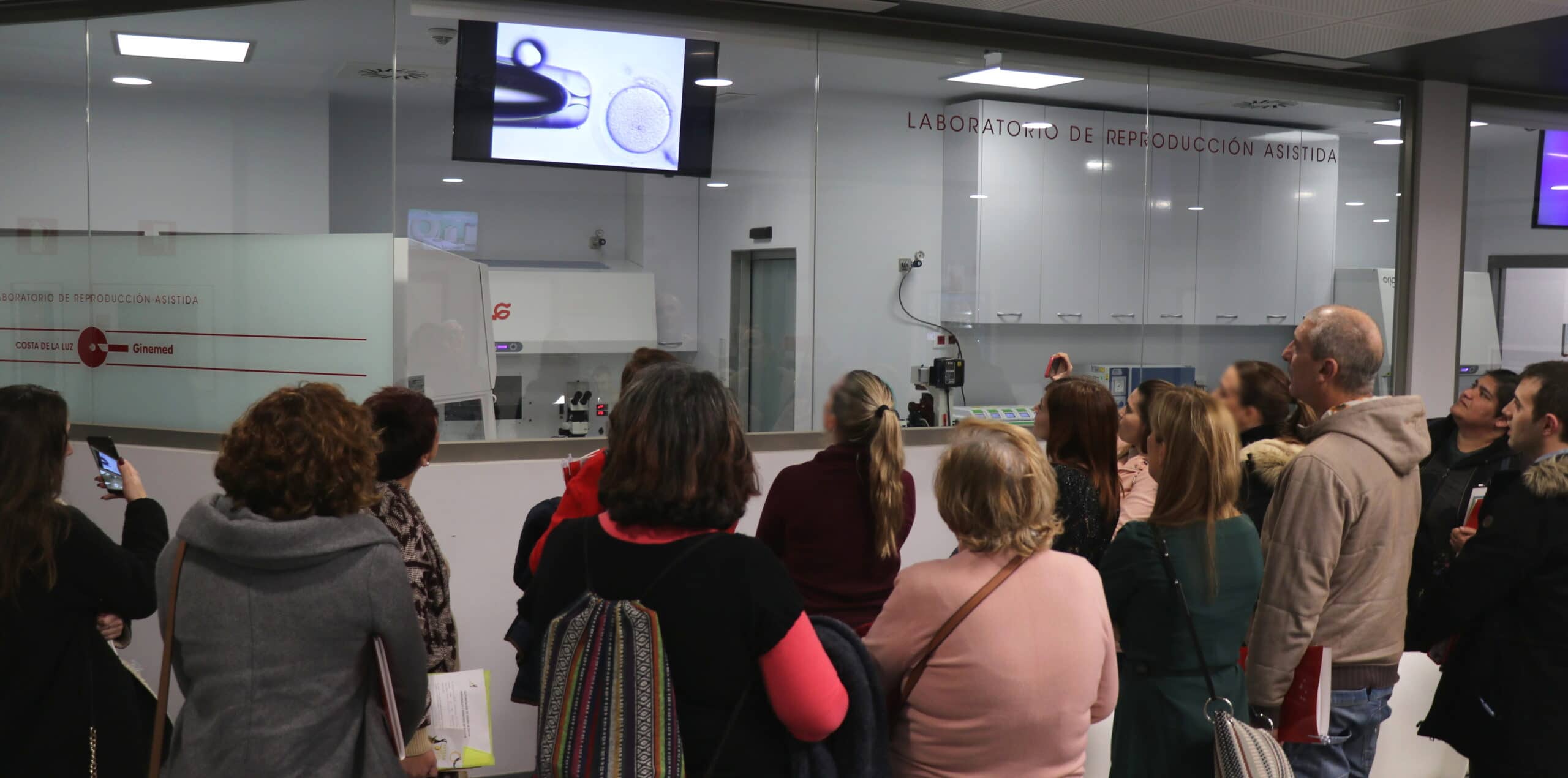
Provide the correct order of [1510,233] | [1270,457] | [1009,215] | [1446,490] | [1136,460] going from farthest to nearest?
[1510,233] < [1009,215] < [1446,490] < [1136,460] < [1270,457]

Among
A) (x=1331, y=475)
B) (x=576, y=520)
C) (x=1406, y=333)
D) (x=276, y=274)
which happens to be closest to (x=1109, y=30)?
(x=1406, y=333)

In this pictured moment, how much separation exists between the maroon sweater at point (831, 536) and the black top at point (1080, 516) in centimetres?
46

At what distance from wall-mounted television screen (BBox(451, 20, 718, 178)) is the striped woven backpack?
321 cm

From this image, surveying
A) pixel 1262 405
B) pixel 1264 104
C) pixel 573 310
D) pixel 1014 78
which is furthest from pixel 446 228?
pixel 1264 104

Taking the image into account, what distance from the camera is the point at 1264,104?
20.2ft

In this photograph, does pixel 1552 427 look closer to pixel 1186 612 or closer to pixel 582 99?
pixel 1186 612

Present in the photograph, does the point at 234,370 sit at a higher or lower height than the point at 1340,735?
higher

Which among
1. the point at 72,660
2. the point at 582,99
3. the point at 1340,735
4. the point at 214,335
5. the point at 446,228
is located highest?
the point at 582,99

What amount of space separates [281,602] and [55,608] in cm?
67

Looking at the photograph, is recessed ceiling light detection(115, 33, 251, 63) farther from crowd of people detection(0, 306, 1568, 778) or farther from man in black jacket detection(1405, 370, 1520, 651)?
man in black jacket detection(1405, 370, 1520, 651)

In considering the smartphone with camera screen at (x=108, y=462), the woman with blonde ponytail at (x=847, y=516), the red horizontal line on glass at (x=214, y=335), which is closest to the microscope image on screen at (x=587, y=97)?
the red horizontal line on glass at (x=214, y=335)

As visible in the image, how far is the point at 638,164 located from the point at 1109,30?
2.32 m

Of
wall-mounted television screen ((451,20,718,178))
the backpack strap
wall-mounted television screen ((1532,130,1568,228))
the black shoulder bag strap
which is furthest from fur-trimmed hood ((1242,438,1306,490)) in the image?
wall-mounted television screen ((1532,130,1568,228))

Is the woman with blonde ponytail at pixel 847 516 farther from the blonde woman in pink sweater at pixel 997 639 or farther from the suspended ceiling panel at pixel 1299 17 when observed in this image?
the suspended ceiling panel at pixel 1299 17
